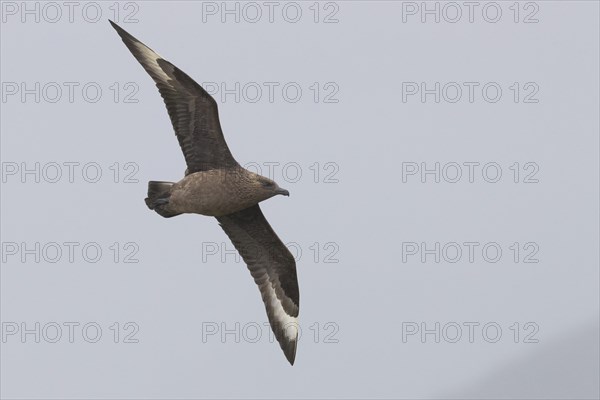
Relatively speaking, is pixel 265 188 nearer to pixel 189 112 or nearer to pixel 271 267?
pixel 189 112

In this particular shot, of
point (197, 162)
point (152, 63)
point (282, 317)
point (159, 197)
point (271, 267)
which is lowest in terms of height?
point (282, 317)

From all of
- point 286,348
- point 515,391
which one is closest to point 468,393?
point 515,391

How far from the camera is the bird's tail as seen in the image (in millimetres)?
15250

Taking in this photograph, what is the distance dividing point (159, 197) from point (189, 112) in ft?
3.66

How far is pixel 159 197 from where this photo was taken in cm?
1529

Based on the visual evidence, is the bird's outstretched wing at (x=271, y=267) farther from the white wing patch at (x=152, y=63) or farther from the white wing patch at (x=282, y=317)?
the white wing patch at (x=152, y=63)

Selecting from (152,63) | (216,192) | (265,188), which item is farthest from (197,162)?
(152,63)

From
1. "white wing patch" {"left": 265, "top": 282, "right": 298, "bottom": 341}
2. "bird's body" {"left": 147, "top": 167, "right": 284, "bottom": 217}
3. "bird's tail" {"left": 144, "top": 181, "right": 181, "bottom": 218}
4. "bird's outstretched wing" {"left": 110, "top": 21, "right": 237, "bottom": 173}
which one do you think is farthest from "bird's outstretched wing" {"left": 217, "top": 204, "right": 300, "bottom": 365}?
"bird's tail" {"left": 144, "top": 181, "right": 181, "bottom": 218}

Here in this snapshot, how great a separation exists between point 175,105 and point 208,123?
47cm

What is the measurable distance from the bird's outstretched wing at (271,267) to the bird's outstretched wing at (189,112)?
117cm

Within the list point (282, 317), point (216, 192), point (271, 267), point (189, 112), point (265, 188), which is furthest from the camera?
point (282, 317)

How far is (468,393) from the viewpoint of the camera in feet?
513

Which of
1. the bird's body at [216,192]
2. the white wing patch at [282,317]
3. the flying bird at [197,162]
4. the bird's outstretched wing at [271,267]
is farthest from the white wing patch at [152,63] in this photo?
the white wing patch at [282,317]

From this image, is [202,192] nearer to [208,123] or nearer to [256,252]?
[208,123]
